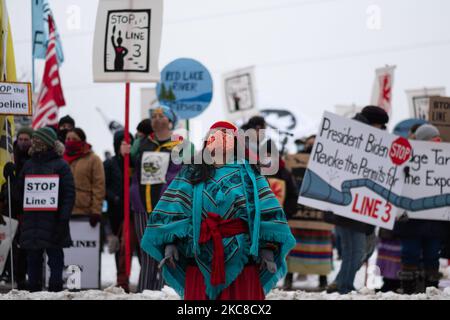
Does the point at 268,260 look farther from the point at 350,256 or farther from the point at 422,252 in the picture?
the point at 422,252

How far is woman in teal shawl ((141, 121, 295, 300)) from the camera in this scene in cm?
776

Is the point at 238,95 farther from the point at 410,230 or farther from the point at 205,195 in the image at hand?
the point at 205,195

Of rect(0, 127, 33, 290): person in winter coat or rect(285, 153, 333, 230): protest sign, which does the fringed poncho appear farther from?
rect(285, 153, 333, 230): protest sign

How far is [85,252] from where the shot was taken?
45.3ft

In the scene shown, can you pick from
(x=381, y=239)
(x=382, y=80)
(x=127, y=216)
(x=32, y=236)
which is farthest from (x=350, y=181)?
(x=382, y=80)

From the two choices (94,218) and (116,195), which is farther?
(116,195)

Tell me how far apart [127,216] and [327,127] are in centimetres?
235

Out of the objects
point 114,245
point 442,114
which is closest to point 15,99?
point 114,245

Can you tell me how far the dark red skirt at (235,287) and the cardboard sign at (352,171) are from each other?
4276mm

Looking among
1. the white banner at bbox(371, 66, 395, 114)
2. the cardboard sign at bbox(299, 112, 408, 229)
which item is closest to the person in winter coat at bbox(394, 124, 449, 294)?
the cardboard sign at bbox(299, 112, 408, 229)

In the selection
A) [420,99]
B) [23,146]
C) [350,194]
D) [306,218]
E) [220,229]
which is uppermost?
[420,99]

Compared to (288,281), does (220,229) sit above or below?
above

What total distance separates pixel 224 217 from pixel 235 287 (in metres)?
0.50

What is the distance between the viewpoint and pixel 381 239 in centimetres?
1363
